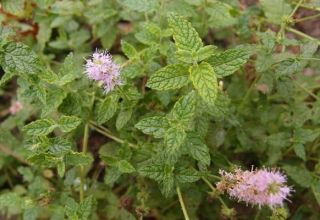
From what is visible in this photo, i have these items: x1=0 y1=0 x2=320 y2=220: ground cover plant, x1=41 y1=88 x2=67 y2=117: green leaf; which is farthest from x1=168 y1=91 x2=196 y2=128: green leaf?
x1=41 y1=88 x2=67 y2=117: green leaf

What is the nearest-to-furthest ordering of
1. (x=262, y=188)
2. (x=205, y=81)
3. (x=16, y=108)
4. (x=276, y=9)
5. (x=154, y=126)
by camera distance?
(x=262, y=188) < (x=205, y=81) < (x=154, y=126) < (x=276, y=9) < (x=16, y=108)

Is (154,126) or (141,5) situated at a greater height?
(141,5)

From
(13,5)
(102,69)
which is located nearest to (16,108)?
(13,5)

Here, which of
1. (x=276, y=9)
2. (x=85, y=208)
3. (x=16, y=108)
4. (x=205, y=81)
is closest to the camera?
(x=205, y=81)

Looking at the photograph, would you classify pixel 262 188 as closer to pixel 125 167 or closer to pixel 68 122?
pixel 125 167

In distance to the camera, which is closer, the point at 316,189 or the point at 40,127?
the point at 40,127

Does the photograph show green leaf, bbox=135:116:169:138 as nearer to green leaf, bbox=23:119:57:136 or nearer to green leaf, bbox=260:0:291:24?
green leaf, bbox=23:119:57:136

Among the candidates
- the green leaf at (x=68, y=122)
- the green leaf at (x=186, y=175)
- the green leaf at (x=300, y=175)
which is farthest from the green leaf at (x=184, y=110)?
the green leaf at (x=300, y=175)

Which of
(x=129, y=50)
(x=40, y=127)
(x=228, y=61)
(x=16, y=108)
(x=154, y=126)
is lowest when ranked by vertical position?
(x=16, y=108)
